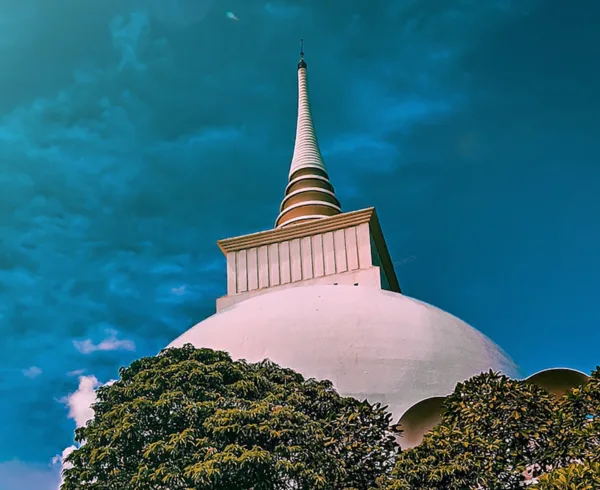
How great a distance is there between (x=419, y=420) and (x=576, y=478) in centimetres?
356

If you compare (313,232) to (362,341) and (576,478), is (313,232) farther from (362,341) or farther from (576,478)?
(576,478)

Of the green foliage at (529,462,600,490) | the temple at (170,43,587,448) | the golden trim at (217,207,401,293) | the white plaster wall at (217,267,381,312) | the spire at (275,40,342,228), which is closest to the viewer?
the green foliage at (529,462,600,490)

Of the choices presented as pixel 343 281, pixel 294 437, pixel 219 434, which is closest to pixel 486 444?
pixel 294 437

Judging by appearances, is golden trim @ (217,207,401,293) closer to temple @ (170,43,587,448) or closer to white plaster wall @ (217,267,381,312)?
temple @ (170,43,587,448)

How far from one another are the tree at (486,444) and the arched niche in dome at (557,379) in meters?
0.81

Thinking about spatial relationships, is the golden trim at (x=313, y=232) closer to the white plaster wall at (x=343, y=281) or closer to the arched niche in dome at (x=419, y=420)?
the white plaster wall at (x=343, y=281)

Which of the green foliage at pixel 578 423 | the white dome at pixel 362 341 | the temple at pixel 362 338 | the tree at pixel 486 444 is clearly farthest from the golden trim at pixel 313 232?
the green foliage at pixel 578 423

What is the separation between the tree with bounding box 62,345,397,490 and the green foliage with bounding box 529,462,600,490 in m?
2.46

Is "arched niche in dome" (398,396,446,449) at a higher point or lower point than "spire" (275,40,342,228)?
lower

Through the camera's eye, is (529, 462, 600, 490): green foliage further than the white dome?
No

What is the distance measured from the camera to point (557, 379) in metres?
10.3

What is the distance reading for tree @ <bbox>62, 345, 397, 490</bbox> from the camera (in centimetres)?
863

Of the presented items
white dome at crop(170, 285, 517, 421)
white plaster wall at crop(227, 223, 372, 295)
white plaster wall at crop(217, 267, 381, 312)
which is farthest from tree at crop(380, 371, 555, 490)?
white plaster wall at crop(227, 223, 372, 295)

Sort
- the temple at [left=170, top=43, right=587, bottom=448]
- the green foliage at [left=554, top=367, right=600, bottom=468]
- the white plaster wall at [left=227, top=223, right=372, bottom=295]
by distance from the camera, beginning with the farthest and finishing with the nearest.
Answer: the white plaster wall at [left=227, top=223, right=372, bottom=295], the temple at [left=170, top=43, right=587, bottom=448], the green foliage at [left=554, top=367, right=600, bottom=468]
